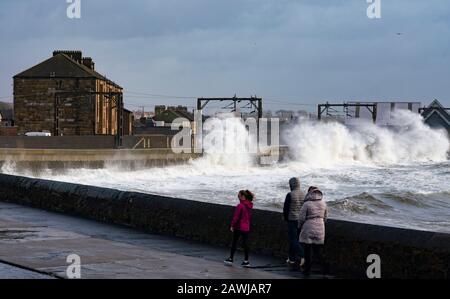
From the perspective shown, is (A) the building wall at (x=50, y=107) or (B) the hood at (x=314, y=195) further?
(A) the building wall at (x=50, y=107)

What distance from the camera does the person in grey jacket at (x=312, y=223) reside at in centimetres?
981

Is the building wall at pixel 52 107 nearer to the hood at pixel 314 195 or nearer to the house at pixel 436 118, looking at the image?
the house at pixel 436 118

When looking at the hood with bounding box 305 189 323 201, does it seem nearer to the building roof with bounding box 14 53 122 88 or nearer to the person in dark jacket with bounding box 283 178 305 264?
the person in dark jacket with bounding box 283 178 305 264

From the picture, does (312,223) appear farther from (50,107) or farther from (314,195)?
(50,107)

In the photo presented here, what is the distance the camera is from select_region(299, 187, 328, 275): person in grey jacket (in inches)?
386

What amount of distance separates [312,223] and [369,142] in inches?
3116

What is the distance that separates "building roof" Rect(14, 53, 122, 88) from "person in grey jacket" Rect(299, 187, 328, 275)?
6052cm

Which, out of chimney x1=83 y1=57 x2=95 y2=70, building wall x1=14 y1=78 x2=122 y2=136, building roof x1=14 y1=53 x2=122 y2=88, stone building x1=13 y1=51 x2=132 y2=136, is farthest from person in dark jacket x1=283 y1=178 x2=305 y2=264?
chimney x1=83 y1=57 x2=95 y2=70

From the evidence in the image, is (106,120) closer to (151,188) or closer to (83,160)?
(83,160)

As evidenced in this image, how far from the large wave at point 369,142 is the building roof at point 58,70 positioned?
67.6ft

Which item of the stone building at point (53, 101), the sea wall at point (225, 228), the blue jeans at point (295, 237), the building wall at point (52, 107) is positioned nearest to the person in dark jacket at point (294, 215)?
the blue jeans at point (295, 237)

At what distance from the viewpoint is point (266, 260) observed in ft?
36.0

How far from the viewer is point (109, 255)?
10.4m
